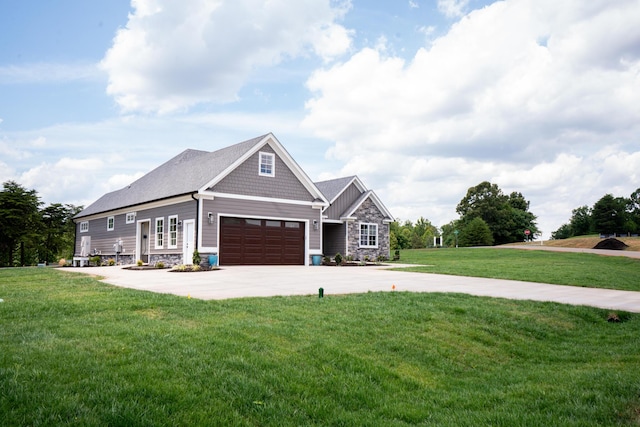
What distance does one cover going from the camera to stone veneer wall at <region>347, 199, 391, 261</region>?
103ft

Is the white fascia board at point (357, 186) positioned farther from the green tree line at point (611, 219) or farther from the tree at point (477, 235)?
the green tree line at point (611, 219)

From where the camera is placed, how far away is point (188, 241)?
71.8 ft

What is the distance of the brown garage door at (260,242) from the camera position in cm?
2216

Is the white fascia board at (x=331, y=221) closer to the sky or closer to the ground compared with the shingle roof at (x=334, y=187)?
closer to the ground

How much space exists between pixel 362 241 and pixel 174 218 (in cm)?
1323

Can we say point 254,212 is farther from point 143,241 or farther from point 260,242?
point 143,241

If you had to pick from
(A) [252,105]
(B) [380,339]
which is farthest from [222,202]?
(B) [380,339]

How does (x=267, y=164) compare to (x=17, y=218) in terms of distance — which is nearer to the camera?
(x=267, y=164)

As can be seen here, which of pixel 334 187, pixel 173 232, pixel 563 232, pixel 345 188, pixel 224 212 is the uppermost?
pixel 334 187

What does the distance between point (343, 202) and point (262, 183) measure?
31.1ft

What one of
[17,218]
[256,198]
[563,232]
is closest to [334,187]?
[256,198]

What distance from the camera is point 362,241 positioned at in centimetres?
3184

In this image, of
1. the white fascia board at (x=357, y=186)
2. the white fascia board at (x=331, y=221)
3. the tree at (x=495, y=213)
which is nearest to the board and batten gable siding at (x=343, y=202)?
the white fascia board at (x=357, y=186)

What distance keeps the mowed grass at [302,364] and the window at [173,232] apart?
43.6ft
